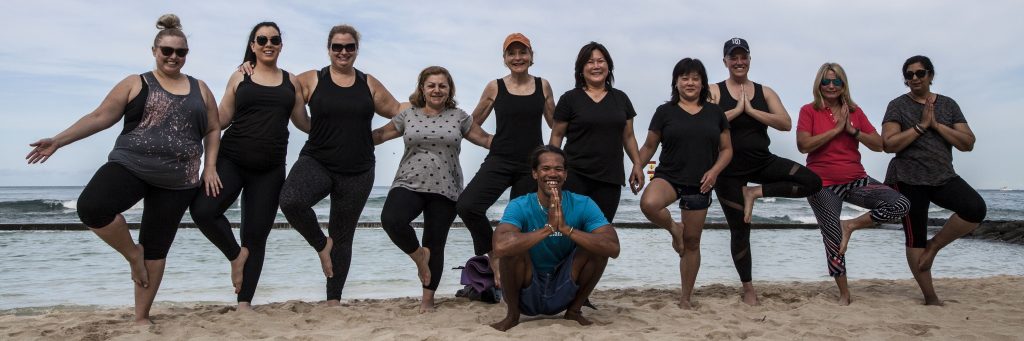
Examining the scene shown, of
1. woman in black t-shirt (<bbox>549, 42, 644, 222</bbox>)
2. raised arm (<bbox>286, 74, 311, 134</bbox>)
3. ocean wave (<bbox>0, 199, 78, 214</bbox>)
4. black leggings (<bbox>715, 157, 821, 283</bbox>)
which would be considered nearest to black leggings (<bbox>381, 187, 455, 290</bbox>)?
raised arm (<bbox>286, 74, 311, 134</bbox>)

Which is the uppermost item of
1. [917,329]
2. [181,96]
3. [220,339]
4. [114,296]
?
[181,96]

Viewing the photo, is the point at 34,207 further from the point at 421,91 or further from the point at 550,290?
the point at 550,290

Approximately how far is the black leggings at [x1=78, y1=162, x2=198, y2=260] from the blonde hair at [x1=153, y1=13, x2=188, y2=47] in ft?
2.80

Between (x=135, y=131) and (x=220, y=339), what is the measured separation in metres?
1.35

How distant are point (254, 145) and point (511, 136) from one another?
1685 mm

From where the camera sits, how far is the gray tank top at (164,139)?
4.61 metres

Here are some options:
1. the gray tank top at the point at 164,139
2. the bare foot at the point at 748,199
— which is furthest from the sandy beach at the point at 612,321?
the gray tank top at the point at 164,139

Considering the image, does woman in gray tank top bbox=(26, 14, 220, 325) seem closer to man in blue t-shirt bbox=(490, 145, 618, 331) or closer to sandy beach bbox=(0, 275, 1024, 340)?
sandy beach bbox=(0, 275, 1024, 340)

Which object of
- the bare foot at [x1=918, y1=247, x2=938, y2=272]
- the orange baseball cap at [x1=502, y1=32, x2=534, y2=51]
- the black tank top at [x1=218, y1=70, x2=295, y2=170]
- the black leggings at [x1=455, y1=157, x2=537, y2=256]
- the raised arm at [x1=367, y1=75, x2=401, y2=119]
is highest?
the orange baseball cap at [x1=502, y1=32, x2=534, y2=51]

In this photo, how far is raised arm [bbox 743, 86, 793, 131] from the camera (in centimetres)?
555

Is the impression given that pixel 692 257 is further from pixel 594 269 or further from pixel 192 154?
pixel 192 154

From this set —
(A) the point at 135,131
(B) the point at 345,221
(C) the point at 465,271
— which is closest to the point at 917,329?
(C) the point at 465,271

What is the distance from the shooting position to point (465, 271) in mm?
6145

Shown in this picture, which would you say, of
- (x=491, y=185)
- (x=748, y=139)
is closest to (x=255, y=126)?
(x=491, y=185)
